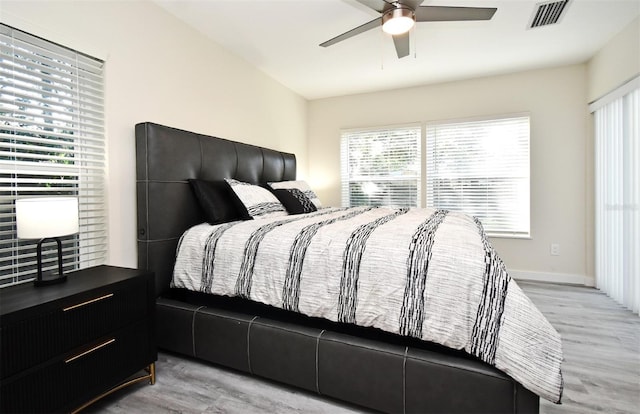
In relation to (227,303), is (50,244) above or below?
above

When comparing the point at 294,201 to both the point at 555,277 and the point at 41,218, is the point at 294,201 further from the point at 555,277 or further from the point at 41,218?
the point at 555,277

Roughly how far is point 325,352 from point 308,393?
31 centimetres

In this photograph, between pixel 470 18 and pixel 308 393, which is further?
pixel 470 18

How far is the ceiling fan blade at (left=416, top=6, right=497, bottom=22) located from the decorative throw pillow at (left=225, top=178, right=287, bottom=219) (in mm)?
1675

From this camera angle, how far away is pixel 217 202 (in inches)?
91.2

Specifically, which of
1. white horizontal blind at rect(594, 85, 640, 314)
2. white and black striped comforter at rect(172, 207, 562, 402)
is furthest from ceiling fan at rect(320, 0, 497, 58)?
white horizontal blind at rect(594, 85, 640, 314)

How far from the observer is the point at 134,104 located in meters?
2.21

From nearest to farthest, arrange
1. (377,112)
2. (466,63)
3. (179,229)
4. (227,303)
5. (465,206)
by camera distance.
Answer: (227,303), (179,229), (466,63), (465,206), (377,112)

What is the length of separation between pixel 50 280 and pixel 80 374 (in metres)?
0.44

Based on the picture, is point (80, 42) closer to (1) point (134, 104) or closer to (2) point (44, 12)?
(2) point (44, 12)

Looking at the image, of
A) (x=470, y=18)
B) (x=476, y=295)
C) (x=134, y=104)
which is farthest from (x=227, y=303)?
(x=470, y=18)

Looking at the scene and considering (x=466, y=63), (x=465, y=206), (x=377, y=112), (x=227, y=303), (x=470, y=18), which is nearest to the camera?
(x=227, y=303)

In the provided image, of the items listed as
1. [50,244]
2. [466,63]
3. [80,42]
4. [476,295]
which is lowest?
[476,295]

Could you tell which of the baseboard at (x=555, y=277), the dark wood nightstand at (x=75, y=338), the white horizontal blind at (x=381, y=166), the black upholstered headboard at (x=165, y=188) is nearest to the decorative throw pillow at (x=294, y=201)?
the black upholstered headboard at (x=165, y=188)
